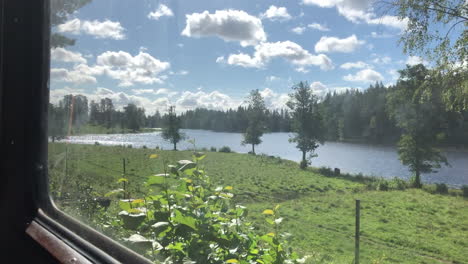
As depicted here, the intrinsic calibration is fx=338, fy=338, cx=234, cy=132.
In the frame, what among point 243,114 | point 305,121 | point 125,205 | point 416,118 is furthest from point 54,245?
point 416,118

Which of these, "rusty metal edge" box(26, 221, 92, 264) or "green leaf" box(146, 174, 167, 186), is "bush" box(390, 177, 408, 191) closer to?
"green leaf" box(146, 174, 167, 186)

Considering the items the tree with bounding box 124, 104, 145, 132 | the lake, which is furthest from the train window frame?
the tree with bounding box 124, 104, 145, 132

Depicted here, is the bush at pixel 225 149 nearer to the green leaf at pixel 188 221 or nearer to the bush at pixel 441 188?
the green leaf at pixel 188 221

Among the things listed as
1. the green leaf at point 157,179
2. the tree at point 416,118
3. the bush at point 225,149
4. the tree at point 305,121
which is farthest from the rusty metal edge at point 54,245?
the tree at point 416,118

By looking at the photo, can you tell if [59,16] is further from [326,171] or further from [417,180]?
[417,180]

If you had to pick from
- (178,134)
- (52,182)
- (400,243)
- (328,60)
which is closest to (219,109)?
(178,134)

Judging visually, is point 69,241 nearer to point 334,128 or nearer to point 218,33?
point 218,33

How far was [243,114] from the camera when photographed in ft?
3.40

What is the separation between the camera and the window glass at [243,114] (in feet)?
2.39

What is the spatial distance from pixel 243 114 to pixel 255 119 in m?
0.05

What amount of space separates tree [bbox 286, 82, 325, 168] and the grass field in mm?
118

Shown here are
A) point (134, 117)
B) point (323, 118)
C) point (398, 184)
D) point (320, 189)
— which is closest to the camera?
point (134, 117)

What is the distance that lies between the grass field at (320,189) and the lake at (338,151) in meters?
0.03

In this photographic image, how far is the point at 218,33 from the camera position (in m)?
0.81
